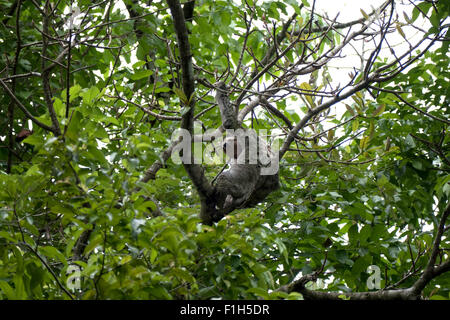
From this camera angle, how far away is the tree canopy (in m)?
2.12

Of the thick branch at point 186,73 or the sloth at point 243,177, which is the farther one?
the sloth at point 243,177

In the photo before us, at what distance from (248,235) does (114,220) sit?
0.69 metres

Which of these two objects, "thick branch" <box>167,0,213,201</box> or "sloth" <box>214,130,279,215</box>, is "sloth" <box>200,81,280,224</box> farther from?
"thick branch" <box>167,0,213,201</box>

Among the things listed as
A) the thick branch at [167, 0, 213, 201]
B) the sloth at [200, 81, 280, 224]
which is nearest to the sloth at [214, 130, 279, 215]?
the sloth at [200, 81, 280, 224]

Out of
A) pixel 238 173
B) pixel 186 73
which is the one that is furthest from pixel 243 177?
pixel 186 73

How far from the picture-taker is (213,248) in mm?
2422

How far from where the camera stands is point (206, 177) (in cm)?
358

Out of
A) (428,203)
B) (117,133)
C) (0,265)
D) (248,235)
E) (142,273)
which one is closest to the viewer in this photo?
(142,273)

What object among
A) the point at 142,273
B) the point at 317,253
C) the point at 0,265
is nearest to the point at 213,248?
the point at 142,273

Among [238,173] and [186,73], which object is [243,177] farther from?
[186,73]

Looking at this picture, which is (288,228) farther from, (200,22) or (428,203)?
(200,22)

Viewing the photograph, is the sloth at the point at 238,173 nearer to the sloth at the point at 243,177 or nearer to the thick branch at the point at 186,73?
the sloth at the point at 243,177

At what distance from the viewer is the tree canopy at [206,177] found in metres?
2.12

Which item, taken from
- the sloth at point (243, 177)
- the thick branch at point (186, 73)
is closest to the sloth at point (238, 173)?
the sloth at point (243, 177)
